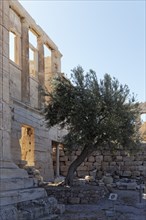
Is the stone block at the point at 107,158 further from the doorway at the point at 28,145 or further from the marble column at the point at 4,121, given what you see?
the marble column at the point at 4,121

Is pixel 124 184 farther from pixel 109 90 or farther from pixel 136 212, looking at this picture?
pixel 136 212

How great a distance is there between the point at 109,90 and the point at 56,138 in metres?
7.74

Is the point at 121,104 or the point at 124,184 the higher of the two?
the point at 121,104

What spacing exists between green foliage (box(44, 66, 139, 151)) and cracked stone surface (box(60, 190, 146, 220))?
2418 mm

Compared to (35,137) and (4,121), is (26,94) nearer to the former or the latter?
(35,137)

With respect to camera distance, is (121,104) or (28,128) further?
(28,128)

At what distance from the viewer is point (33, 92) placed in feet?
61.2

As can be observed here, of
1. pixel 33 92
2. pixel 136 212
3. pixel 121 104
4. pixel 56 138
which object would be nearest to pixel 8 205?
pixel 136 212

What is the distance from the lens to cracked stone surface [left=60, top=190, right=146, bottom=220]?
927 cm

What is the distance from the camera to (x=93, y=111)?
535 inches

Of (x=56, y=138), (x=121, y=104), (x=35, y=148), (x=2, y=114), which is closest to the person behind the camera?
(x=2, y=114)

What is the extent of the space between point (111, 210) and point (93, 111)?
4.38m

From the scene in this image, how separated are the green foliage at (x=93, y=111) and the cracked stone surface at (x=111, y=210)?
7.93 feet

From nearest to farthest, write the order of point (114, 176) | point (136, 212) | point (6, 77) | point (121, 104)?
point (6, 77) → point (136, 212) → point (121, 104) → point (114, 176)
